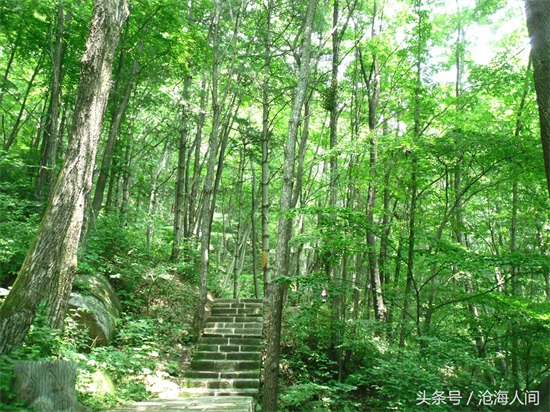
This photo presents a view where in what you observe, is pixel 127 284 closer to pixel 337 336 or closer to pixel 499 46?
pixel 337 336

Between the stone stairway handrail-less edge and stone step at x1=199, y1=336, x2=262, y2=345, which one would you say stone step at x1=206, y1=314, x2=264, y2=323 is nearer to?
the stone stairway handrail-less edge

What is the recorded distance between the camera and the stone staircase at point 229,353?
7102 mm

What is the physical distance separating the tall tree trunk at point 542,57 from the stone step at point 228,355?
21.1 ft

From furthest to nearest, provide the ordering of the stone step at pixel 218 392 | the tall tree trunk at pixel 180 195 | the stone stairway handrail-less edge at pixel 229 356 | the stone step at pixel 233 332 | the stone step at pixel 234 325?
the tall tree trunk at pixel 180 195
the stone step at pixel 234 325
the stone step at pixel 233 332
the stone stairway handrail-less edge at pixel 229 356
the stone step at pixel 218 392

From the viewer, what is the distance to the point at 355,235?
7148 mm

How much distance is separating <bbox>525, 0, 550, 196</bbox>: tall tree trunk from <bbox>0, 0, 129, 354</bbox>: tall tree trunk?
18.2 feet

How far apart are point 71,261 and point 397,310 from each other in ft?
32.9

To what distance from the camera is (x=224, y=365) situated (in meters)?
7.80

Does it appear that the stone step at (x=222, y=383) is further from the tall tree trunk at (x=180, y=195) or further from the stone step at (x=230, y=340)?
the tall tree trunk at (x=180, y=195)

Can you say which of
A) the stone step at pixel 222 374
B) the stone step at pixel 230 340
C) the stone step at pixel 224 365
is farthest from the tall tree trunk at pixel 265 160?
the stone step at pixel 222 374

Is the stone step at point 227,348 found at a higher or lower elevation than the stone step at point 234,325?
lower

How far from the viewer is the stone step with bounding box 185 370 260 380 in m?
7.37

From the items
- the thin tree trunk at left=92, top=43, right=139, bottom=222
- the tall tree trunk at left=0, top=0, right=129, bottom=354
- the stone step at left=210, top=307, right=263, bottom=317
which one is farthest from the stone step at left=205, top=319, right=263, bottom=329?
the tall tree trunk at left=0, top=0, right=129, bottom=354

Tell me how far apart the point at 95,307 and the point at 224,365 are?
2.91 meters
